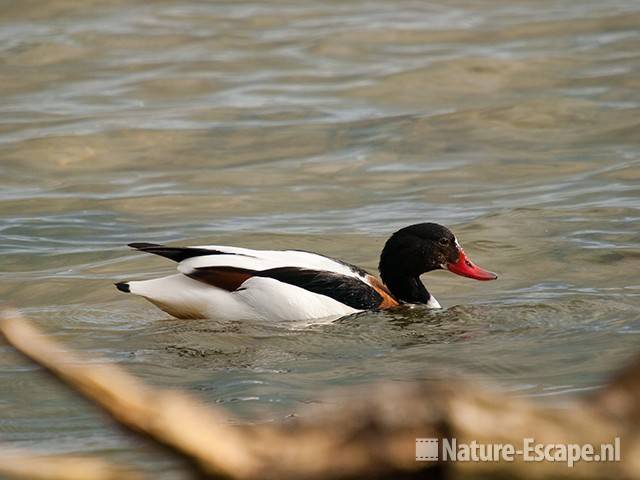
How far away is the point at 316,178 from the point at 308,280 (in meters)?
4.73

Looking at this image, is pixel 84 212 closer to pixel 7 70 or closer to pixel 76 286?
pixel 76 286

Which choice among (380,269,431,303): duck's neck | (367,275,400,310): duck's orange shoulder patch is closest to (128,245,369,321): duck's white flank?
(367,275,400,310): duck's orange shoulder patch

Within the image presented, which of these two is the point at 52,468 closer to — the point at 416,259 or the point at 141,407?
the point at 141,407

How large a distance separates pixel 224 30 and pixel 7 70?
361 centimetres

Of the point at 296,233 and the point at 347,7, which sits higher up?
the point at 347,7

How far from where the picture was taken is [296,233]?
11188mm

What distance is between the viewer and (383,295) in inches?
347

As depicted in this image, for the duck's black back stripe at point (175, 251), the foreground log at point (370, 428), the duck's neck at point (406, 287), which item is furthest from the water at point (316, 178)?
the foreground log at point (370, 428)

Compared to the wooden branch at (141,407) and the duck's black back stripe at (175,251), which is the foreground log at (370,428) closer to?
the wooden branch at (141,407)

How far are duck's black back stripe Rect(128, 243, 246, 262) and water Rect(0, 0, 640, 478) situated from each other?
0.44 metres

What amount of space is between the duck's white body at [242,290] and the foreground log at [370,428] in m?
6.52

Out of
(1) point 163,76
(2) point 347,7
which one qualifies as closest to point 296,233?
(1) point 163,76

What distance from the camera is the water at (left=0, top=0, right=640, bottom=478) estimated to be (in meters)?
7.34

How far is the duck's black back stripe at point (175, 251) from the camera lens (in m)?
8.18
